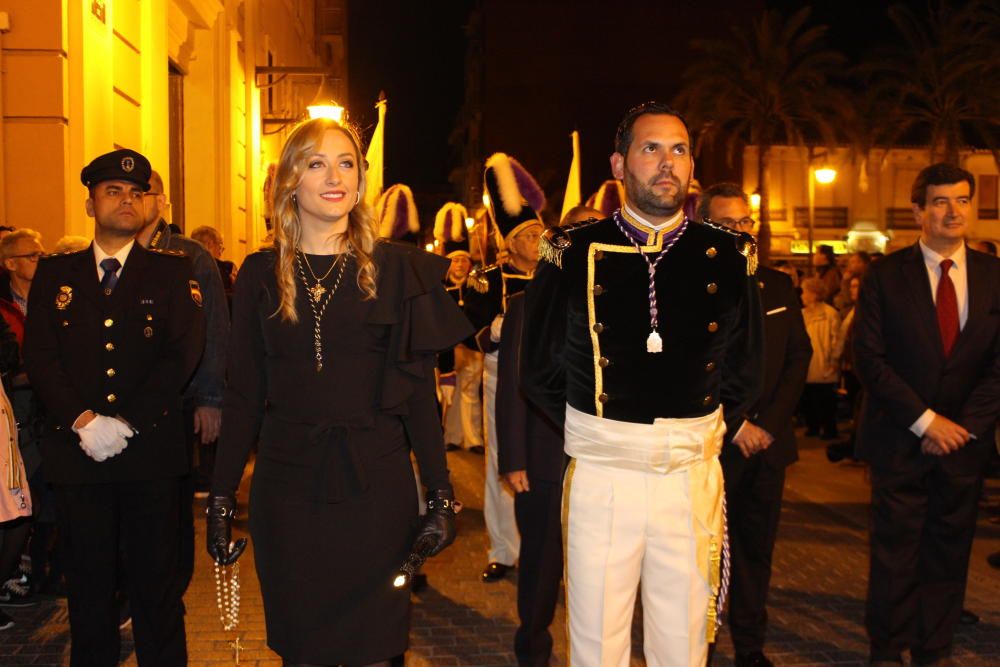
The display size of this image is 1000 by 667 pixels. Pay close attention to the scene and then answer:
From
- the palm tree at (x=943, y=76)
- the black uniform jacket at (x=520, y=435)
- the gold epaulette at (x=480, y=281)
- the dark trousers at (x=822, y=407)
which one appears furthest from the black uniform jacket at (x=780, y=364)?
the palm tree at (x=943, y=76)

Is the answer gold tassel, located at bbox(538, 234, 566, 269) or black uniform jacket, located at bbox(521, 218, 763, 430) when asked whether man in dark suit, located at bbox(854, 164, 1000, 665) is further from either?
gold tassel, located at bbox(538, 234, 566, 269)

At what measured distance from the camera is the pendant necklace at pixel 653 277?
3.68m

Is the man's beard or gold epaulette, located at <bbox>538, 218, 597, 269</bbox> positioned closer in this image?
the man's beard

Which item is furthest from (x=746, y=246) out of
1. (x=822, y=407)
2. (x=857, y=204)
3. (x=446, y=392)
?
(x=857, y=204)

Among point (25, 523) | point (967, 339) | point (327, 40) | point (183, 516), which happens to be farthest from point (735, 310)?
point (327, 40)

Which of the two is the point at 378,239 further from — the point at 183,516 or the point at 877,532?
the point at 877,532

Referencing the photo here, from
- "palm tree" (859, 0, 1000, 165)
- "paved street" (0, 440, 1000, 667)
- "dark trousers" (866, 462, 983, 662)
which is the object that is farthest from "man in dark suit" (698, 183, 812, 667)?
"palm tree" (859, 0, 1000, 165)

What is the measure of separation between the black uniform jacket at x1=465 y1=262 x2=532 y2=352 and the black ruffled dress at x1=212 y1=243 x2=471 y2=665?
10.8ft

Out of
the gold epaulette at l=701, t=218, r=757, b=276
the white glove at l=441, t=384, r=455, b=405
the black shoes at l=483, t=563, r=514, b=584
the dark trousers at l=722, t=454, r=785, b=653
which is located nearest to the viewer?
the gold epaulette at l=701, t=218, r=757, b=276

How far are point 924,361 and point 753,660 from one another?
65.1 inches

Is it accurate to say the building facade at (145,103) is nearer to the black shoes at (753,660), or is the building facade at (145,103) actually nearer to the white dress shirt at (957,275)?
the black shoes at (753,660)

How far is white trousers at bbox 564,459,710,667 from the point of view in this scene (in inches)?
144

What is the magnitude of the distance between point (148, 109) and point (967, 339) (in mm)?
9226

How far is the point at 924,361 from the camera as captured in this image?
5.48 m
